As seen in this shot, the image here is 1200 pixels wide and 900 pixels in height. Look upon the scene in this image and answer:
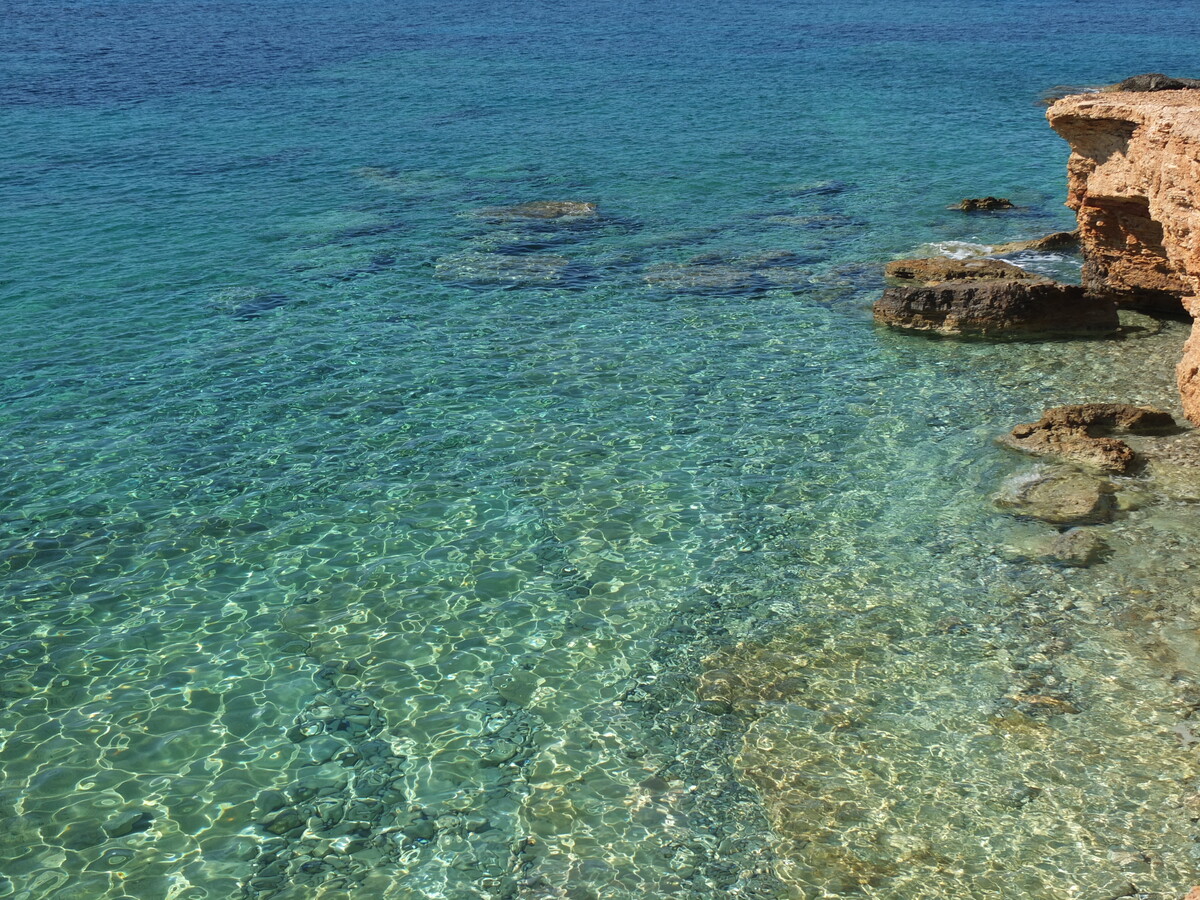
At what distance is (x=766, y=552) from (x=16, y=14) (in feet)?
190

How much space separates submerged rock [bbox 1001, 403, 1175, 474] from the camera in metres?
12.0

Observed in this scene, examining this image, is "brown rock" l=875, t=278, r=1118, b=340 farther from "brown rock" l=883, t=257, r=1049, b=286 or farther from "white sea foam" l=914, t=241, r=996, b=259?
"white sea foam" l=914, t=241, r=996, b=259

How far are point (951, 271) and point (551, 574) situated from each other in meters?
10.5

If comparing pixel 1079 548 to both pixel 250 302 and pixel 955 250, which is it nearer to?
pixel 955 250

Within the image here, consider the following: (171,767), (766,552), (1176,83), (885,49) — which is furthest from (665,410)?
(885,49)

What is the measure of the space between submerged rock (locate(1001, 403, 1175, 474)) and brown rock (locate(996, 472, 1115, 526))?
511 mm

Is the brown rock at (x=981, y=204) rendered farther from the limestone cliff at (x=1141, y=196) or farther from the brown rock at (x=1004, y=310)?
the brown rock at (x=1004, y=310)

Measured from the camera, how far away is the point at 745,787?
776cm

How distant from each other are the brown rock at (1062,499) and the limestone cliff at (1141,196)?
6.21 feet

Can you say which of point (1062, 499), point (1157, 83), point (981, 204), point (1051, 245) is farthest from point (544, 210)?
point (1157, 83)

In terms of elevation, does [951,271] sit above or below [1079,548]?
above

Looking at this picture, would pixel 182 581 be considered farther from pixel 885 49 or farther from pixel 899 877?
pixel 885 49

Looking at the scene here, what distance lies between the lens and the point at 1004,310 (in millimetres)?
15703

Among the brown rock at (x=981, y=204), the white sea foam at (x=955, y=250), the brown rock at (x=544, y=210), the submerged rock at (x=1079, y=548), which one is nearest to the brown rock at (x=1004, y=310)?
the white sea foam at (x=955, y=250)
